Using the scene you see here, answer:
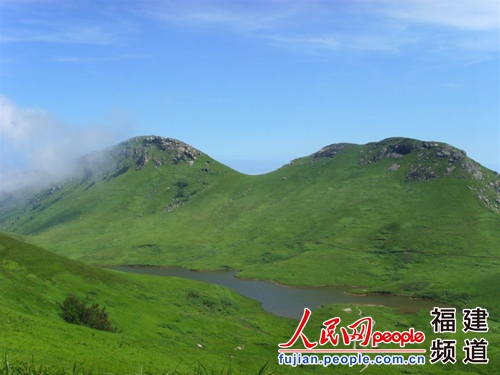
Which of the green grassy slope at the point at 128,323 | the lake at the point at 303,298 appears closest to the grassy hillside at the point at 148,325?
the green grassy slope at the point at 128,323

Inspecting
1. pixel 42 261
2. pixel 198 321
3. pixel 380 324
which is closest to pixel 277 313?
pixel 380 324

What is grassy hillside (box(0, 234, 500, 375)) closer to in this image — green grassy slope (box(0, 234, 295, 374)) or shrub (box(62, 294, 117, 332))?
green grassy slope (box(0, 234, 295, 374))

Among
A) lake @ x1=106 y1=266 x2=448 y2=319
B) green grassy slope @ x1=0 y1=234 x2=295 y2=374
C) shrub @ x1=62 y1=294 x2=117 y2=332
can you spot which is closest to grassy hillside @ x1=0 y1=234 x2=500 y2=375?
green grassy slope @ x1=0 y1=234 x2=295 y2=374

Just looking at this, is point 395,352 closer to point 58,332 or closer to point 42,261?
point 58,332

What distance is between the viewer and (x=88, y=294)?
96.9m

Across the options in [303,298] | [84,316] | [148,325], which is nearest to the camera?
[84,316]

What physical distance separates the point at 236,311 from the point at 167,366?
7546 centimetres

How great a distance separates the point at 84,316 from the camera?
256 feet

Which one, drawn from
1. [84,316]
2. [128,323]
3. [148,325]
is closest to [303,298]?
[148,325]

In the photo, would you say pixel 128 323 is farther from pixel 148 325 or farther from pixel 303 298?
pixel 303 298

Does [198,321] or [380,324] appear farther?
[380,324]

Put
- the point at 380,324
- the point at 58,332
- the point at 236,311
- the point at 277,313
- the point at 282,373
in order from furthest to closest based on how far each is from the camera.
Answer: the point at 277,313
the point at 236,311
the point at 380,324
the point at 282,373
the point at 58,332

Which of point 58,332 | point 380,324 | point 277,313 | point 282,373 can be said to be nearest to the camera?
point 58,332

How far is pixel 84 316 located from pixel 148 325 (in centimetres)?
1752
